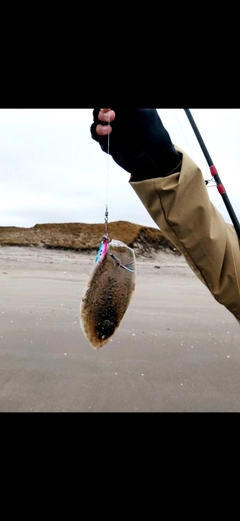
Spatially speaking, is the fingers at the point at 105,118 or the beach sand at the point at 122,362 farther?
the beach sand at the point at 122,362

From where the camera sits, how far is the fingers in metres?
1.76

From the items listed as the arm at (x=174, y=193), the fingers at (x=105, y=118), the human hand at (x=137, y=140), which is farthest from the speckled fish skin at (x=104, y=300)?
the fingers at (x=105, y=118)

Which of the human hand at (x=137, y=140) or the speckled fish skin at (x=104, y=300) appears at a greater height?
the human hand at (x=137, y=140)

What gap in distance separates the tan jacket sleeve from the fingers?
29 centimetres

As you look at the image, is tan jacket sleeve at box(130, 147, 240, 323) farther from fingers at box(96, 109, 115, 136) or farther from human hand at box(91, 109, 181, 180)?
fingers at box(96, 109, 115, 136)

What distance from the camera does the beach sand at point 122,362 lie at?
2.59 meters

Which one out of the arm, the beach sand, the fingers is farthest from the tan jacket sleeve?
the beach sand

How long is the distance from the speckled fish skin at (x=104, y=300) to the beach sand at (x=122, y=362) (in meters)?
0.60

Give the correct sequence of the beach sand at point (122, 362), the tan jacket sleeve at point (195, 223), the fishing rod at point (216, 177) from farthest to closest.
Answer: the beach sand at point (122, 362) < the fishing rod at point (216, 177) < the tan jacket sleeve at point (195, 223)

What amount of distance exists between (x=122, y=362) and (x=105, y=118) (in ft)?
7.24

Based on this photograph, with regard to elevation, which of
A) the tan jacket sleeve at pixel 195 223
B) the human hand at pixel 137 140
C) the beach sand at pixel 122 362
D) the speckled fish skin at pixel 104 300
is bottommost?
the beach sand at pixel 122 362

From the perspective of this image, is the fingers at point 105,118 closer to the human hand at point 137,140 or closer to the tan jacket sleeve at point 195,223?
the human hand at point 137,140
